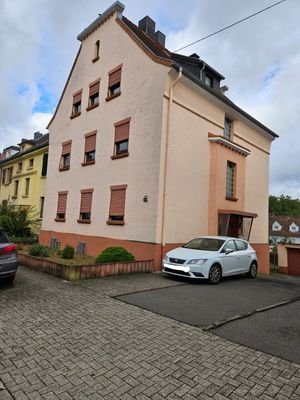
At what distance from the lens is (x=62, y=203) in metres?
18.1

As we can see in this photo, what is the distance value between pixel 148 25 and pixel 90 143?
8.96m

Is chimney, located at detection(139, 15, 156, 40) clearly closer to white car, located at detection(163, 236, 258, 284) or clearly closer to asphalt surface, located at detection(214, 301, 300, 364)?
white car, located at detection(163, 236, 258, 284)

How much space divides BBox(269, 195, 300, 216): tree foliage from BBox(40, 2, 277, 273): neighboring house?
7605 cm

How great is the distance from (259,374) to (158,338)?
157 centimetres

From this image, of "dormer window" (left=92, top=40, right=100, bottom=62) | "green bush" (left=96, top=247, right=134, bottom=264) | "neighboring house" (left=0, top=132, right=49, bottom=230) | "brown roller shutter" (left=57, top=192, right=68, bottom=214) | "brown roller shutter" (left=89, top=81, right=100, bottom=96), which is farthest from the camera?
"neighboring house" (left=0, top=132, right=49, bottom=230)

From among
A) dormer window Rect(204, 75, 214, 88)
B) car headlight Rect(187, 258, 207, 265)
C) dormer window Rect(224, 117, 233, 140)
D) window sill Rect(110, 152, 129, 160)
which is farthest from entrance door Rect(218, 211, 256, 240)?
dormer window Rect(204, 75, 214, 88)

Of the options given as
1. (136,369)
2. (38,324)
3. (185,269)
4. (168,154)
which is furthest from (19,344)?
(168,154)

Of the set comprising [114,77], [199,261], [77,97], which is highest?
[77,97]

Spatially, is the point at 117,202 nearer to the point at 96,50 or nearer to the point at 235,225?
the point at 235,225

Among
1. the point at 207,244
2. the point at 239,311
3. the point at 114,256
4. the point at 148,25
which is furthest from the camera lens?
the point at 148,25

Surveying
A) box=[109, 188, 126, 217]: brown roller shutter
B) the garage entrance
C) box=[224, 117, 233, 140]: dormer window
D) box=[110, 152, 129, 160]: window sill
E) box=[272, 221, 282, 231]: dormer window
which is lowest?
the garage entrance

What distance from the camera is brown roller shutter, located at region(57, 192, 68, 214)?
17.8m

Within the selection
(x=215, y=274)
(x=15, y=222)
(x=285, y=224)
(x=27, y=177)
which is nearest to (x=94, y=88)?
(x=15, y=222)

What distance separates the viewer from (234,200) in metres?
15.5
